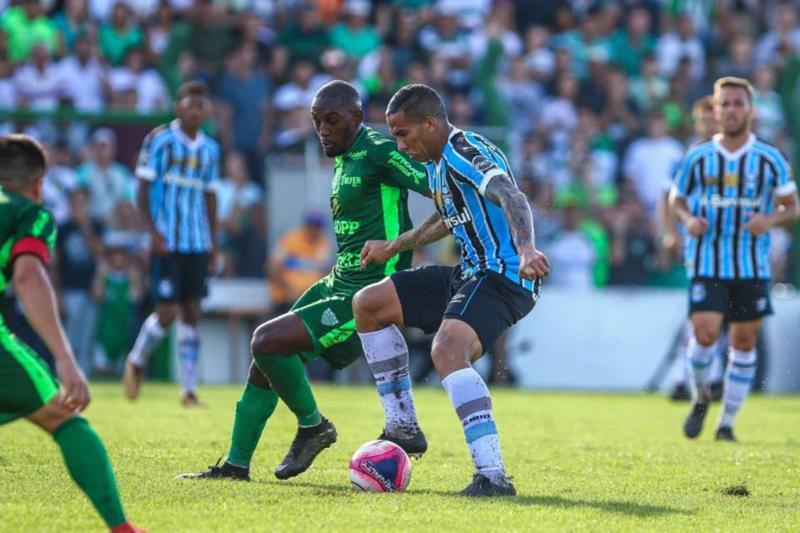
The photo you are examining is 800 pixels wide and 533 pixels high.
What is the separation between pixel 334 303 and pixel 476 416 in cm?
132

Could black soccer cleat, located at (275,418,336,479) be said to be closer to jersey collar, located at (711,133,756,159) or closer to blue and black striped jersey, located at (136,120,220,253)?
jersey collar, located at (711,133,756,159)

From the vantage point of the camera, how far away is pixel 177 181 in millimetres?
13656

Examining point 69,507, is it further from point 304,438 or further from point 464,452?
point 464,452

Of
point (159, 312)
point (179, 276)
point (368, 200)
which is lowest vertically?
point (159, 312)

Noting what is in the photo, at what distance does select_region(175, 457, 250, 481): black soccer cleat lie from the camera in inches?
294

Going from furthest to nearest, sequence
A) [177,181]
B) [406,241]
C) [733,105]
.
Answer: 1. [177,181]
2. [733,105]
3. [406,241]

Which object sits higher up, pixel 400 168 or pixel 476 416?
pixel 400 168

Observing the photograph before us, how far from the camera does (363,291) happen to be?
24.1 feet

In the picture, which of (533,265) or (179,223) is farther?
(179,223)

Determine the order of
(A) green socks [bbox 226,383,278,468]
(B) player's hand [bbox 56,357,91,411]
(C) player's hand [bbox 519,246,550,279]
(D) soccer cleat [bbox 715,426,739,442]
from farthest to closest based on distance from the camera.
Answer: (D) soccer cleat [bbox 715,426,739,442] < (A) green socks [bbox 226,383,278,468] < (C) player's hand [bbox 519,246,550,279] < (B) player's hand [bbox 56,357,91,411]

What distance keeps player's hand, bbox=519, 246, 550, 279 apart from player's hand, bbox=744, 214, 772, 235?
4.58 m

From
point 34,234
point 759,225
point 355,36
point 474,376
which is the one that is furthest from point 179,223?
point 34,234

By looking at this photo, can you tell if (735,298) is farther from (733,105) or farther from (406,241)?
(406,241)

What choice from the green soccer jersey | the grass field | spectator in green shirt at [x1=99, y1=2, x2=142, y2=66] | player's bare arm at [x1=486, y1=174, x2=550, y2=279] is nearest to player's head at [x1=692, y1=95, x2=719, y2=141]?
the grass field
